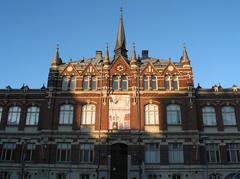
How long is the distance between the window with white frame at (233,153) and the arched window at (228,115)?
3.11m

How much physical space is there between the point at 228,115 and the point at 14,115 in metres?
29.9

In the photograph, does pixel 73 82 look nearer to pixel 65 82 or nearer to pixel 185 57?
pixel 65 82

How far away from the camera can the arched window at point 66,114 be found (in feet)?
130

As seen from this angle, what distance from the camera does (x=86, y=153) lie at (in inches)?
1502

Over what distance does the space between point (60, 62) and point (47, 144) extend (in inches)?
501

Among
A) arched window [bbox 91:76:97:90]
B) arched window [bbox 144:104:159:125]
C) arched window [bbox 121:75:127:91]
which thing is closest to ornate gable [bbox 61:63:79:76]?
arched window [bbox 91:76:97:90]

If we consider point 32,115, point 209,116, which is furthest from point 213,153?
point 32,115

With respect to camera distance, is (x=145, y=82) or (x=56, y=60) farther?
(x=56, y=60)

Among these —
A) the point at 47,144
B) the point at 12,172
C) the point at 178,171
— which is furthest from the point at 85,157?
the point at 178,171

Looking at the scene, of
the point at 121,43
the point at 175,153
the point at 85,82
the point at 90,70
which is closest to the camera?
the point at 175,153

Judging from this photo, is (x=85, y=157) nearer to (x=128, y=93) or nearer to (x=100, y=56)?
(x=128, y=93)

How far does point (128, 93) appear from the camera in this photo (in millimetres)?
40094

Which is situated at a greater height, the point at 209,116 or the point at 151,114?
the point at 151,114

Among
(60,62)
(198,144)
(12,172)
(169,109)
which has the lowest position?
(12,172)
